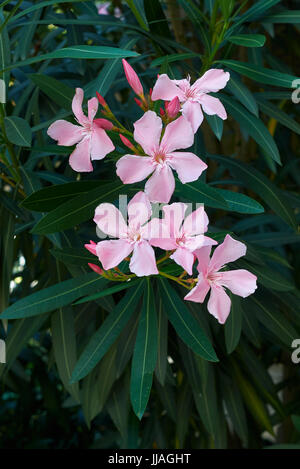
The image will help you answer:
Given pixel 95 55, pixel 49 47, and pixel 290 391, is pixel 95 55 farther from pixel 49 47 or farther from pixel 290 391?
pixel 290 391

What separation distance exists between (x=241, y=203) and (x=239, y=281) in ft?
0.41

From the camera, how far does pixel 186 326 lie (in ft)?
2.51

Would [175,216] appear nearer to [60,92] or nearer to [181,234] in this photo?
[181,234]

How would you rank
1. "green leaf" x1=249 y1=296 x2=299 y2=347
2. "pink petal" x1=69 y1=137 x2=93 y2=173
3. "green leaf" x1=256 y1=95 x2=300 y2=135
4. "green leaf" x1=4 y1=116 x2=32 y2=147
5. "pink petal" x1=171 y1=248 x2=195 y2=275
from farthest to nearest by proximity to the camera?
"green leaf" x1=249 y1=296 x2=299 y2=347, "green leaf" x1=256 y1=95 x2=300 y2=135, "green leaf" x1=4 y1=116 x2=32 y2=147, "pink petal" x1=69 y1=137 x2=93 y2=173, "pink petal" x1=171 y1=248 x2=195 y2=275

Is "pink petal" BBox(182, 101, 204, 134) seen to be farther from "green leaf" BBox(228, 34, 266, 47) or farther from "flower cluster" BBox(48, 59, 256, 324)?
"green leaf" BBox(228, 34, 266, 47)

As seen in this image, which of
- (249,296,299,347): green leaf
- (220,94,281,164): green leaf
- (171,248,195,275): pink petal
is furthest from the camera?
(249,296,299,347): green leaf

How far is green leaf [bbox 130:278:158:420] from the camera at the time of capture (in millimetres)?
674

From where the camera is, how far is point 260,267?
40.0 inches

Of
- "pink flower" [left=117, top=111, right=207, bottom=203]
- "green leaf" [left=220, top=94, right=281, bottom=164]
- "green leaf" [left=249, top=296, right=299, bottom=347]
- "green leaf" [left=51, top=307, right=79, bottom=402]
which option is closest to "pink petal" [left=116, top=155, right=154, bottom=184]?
"pink flower" [left=117, top=111, right=207, bottom=203]

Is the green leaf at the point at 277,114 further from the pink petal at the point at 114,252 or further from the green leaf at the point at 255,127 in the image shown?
the pink petal at the point at 114,252

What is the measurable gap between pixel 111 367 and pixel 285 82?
27.9 inches

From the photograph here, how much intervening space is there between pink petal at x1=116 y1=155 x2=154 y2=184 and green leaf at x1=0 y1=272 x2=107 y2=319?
0.87ft
